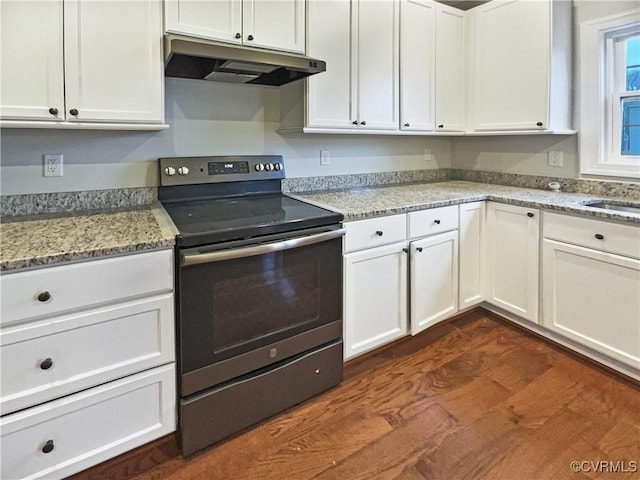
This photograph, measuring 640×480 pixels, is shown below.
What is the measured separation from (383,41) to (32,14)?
5.99 ft

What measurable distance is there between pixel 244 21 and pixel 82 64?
0.77m

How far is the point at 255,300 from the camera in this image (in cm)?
174

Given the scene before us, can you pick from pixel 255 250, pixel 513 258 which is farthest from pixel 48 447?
pixel 513 258

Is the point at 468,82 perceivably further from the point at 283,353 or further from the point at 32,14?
the point at 32,14

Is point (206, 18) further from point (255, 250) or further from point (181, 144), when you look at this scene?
point (255, 250)

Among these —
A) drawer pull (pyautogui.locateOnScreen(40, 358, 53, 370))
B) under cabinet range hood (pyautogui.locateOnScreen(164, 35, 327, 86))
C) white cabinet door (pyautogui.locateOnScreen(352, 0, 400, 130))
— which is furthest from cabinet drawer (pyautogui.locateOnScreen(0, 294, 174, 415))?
white cabinet door (pyautogui.locateOnScreen(352, 0, 400, 130))

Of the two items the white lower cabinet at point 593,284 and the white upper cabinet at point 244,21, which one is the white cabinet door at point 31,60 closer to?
the white upper cabinet at point 244,21

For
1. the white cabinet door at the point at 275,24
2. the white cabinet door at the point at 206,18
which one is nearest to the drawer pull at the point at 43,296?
the white cabinet door at the point at 206,18

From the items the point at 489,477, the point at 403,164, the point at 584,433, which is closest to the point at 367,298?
the point at 489,477

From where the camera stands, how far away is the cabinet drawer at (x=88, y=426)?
1.38 metres

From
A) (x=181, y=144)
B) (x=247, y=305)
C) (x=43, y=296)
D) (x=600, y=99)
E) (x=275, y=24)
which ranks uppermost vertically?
(x=275, y=24)

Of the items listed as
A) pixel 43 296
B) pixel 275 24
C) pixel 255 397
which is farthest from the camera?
pixel 275 24

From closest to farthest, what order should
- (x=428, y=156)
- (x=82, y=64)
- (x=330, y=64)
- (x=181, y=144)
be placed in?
(x=82, y=64)
(x=181, y=144)
(x=330, y=64)
(x=428, y=156)

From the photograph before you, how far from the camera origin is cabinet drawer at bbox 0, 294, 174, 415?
4.38ft
